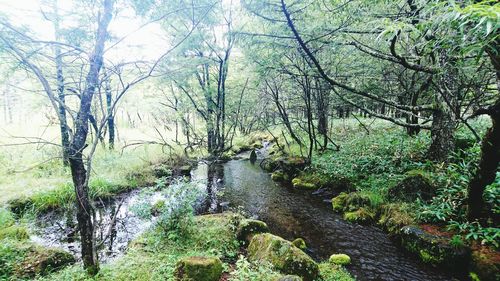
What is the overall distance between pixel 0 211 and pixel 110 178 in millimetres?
3746

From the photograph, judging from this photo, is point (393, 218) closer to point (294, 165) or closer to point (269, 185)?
point (269, 185)

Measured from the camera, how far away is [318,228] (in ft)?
23.4

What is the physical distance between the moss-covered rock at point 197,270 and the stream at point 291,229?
1313mm

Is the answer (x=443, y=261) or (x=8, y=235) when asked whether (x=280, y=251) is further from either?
(x=8, y=235)

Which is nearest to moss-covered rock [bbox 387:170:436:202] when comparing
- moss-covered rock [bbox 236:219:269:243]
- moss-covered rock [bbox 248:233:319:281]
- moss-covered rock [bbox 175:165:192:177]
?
moss-covered rock [bbox 248:233:319:281]

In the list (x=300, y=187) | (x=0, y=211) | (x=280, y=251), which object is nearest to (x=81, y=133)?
(x=280, y=251)

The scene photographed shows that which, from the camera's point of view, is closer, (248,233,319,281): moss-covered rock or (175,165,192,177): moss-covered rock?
(248,233,319,281): moss-covered rock

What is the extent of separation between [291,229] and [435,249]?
340 centimetres

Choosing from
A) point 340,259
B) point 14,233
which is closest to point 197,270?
point 340,259

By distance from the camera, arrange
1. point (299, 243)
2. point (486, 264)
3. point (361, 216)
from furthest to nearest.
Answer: point (361, 216) < point (299, 243) < point (486, 264)

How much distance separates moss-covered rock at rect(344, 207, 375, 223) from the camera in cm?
723

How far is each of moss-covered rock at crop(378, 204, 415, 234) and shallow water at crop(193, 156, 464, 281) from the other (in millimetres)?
258

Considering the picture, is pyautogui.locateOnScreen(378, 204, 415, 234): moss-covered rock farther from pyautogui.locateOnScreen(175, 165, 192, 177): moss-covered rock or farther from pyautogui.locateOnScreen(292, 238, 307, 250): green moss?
pyautogui.locateOnScreen(175, 165, 192, 177): moss-covered rock

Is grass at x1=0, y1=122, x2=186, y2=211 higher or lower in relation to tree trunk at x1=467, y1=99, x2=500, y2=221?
lower
